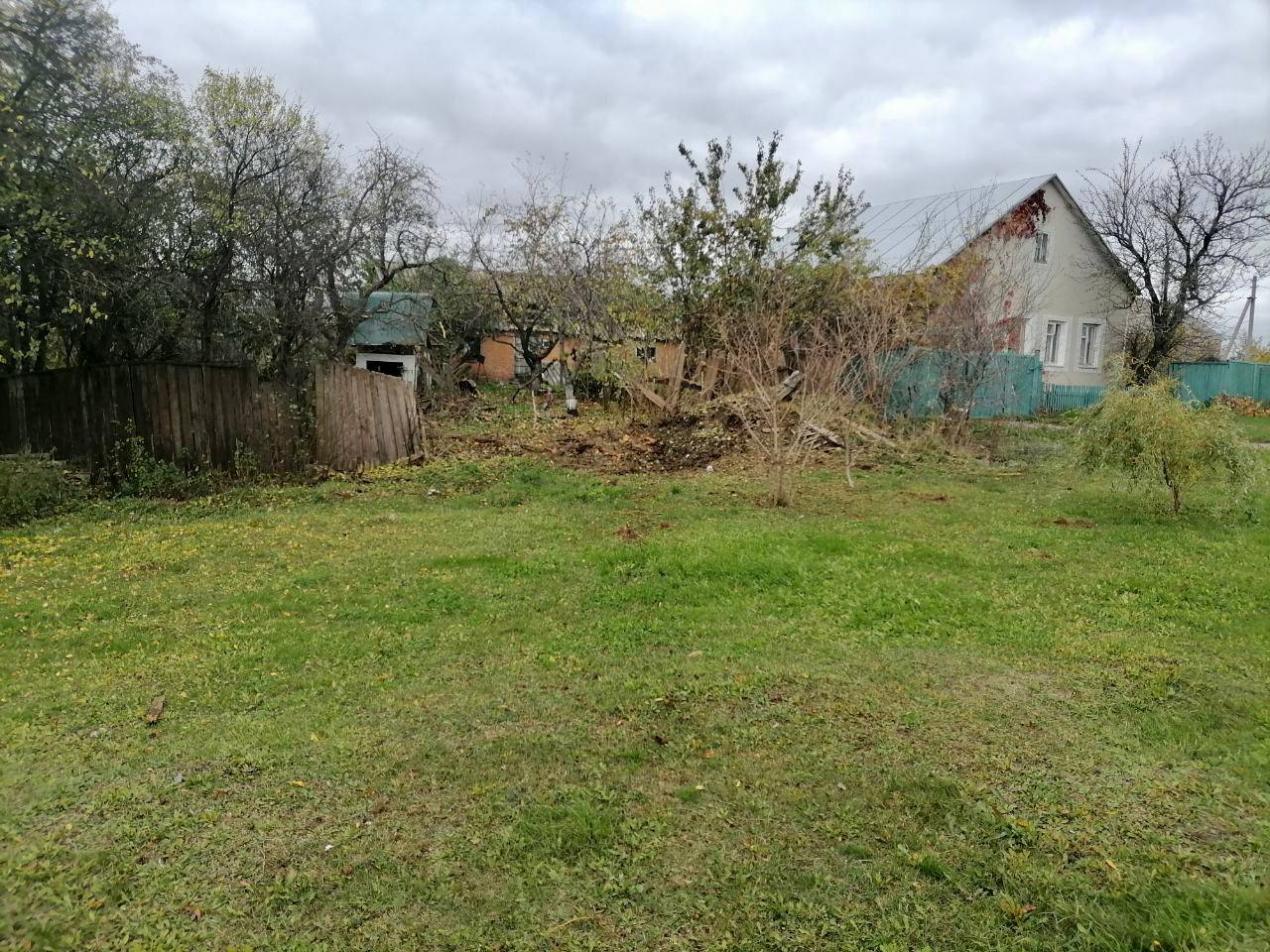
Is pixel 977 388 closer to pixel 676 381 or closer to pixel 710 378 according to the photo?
pixel 710 378

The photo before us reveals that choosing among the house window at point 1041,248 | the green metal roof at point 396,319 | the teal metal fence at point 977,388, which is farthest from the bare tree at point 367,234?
the house window at point 1041,248

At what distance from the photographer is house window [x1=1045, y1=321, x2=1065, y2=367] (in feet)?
76.0

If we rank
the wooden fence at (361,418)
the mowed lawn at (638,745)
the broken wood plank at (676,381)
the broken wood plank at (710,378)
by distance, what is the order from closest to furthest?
the mowed lawn at (638,745)
the wooden fence at (361,418)
the broken wood plank at (676,381)
the broken wood plank at (710,378)

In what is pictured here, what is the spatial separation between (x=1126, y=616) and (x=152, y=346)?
40.2 ft

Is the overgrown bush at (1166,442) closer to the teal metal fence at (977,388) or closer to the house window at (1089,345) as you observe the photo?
the teal metal fence at (977,388)

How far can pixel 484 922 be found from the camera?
7.52 feet

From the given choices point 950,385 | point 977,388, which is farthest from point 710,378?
point 977,388

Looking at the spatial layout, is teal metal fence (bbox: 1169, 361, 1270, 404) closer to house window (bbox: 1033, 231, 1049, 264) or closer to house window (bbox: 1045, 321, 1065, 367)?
house window (bbox: 1045, 321, 1065, 367)

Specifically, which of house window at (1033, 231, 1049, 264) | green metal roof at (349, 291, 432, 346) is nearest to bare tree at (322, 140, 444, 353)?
green metal roof at (349, 291, 432, 346)

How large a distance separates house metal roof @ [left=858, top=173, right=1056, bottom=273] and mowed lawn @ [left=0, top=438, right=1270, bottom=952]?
11.3 metres

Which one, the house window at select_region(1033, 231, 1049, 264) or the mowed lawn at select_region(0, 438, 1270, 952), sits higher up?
the house window at select_region(1033, 231, 1049, 264)

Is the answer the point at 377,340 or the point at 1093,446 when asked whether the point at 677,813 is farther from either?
the point at 377,340

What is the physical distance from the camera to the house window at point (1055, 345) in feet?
76.0

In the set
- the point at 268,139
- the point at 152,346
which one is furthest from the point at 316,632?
the point at 268,139
